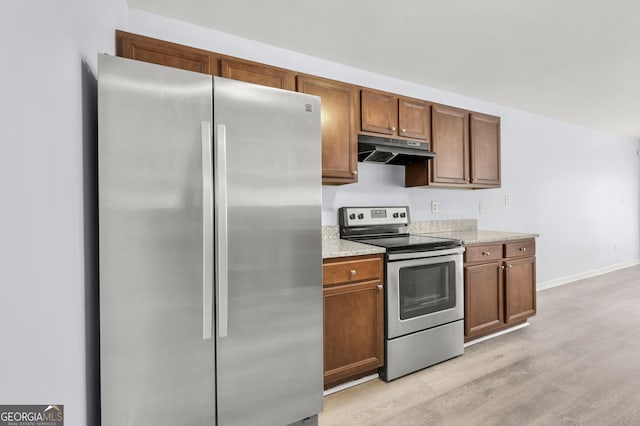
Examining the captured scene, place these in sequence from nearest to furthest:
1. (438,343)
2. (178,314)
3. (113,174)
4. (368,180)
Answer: (113,174), (178,314), (438,343), (368,180)

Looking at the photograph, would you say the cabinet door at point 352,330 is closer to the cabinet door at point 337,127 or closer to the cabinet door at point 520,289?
the cabinet door at point 337,127

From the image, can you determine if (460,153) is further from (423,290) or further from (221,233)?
(221,233)

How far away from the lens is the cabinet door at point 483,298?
2621 millimetres

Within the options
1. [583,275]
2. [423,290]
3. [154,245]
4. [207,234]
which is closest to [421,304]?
[423,290]

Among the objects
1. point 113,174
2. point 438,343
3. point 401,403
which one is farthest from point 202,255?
point 438,343

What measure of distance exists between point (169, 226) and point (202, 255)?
0.59ft

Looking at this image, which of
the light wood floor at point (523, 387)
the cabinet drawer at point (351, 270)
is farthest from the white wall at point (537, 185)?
the light wood floor at point (523, 387)

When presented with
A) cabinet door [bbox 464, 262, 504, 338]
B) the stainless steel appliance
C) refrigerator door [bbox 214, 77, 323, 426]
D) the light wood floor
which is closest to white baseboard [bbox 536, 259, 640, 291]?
the light wood floor

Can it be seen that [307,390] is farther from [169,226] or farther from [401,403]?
[169,226]

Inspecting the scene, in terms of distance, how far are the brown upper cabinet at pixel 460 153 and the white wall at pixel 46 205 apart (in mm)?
2603

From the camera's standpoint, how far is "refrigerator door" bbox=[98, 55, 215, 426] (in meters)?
1.18

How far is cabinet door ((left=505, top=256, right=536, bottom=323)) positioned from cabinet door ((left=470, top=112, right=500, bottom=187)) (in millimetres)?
873

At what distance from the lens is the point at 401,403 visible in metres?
1.94

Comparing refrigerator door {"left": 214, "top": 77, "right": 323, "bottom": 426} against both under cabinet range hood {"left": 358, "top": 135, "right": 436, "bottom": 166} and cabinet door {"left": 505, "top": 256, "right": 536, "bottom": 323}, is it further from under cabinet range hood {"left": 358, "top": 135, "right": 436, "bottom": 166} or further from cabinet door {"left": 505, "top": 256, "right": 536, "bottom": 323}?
cabinet door {"left": 505, "top": 256, "right": 536, "bottom": 323}
